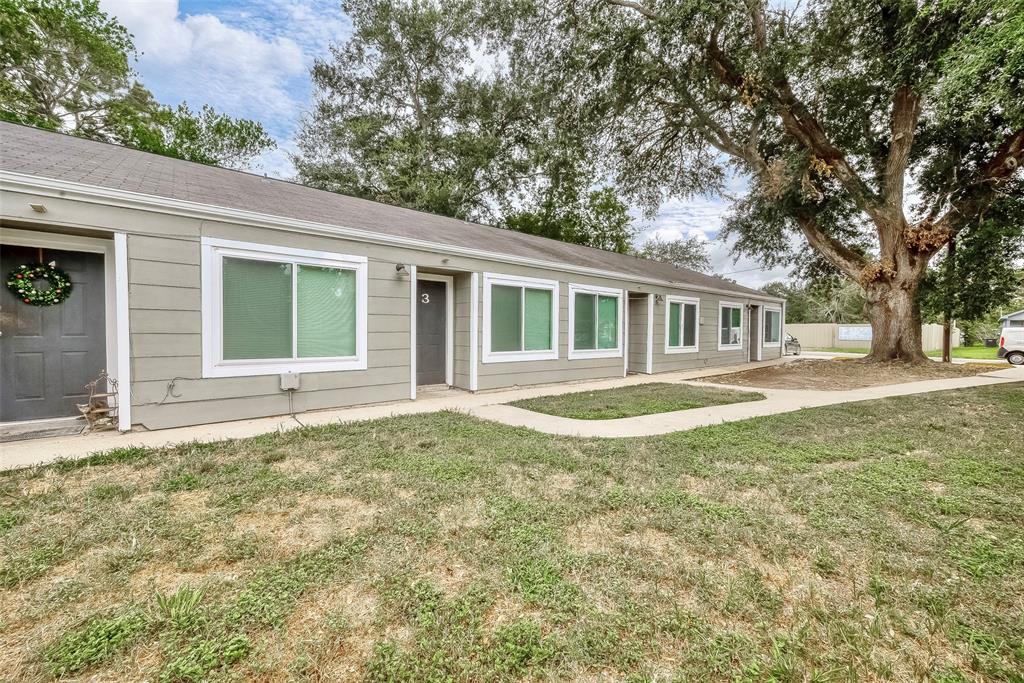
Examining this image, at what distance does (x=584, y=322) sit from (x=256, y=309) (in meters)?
6.18

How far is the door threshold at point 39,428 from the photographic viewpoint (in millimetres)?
4281

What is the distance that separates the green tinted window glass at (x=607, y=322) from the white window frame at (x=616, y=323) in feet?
0.22

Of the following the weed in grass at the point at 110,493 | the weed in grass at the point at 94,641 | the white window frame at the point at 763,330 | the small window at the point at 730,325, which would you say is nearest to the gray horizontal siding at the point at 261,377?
the weed in grass at the point at 110,493

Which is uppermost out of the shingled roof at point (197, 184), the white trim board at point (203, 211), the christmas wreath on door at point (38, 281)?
the shingled roof at point (197, 184)

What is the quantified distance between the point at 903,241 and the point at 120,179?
1594 cm

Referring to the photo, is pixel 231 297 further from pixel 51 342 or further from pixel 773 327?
pixel 773 327

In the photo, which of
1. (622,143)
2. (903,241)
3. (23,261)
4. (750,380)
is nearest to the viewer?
(23,261)

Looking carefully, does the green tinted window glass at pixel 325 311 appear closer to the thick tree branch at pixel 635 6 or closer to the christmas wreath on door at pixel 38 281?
the christmas wreath on door at pixel 38 281

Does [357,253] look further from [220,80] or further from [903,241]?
[903,241]

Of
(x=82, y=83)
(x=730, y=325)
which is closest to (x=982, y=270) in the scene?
(x=730, y=325)

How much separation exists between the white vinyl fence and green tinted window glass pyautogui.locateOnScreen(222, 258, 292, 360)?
29.6 metres

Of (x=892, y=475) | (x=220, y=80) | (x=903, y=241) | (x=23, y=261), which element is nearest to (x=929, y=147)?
(x=903, y=241)

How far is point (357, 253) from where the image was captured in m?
6.23

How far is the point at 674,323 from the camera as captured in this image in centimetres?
1209
